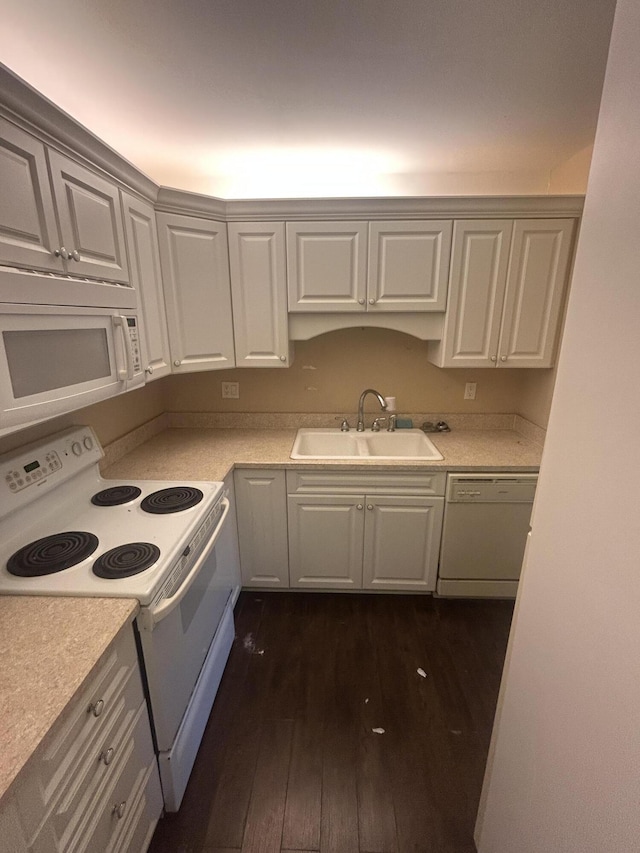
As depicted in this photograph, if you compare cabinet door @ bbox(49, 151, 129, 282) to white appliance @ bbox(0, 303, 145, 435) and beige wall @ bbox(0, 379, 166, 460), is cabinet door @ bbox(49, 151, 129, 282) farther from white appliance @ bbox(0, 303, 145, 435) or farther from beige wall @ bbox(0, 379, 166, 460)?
beige wall @ bbox(0, 379, 166, 460)

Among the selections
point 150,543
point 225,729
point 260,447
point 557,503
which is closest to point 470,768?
point 225,729

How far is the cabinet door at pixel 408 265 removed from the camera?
193 centimetres

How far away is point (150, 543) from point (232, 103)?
1.67 metres

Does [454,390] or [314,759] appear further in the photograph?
[454,390]

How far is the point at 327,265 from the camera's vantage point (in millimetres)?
1985

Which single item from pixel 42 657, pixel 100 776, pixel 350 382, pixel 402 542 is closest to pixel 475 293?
pixel 350 382

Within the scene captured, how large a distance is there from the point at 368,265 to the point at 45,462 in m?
1.72

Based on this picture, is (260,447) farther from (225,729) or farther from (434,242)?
(434,242)

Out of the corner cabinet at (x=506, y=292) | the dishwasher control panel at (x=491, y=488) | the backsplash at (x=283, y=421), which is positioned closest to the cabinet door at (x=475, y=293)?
the corner cabinet at (x=506, y=292)

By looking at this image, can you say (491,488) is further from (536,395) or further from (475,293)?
(475,293)

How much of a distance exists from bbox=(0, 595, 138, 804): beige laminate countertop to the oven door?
0.14 metres

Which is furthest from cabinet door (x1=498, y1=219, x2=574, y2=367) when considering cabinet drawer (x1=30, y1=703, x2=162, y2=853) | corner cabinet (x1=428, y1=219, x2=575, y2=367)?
cabinet drawer (x1=30, y1=703, x2=162, y2=853)

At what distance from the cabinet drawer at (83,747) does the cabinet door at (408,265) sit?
1851 mm

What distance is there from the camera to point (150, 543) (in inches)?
48.3
